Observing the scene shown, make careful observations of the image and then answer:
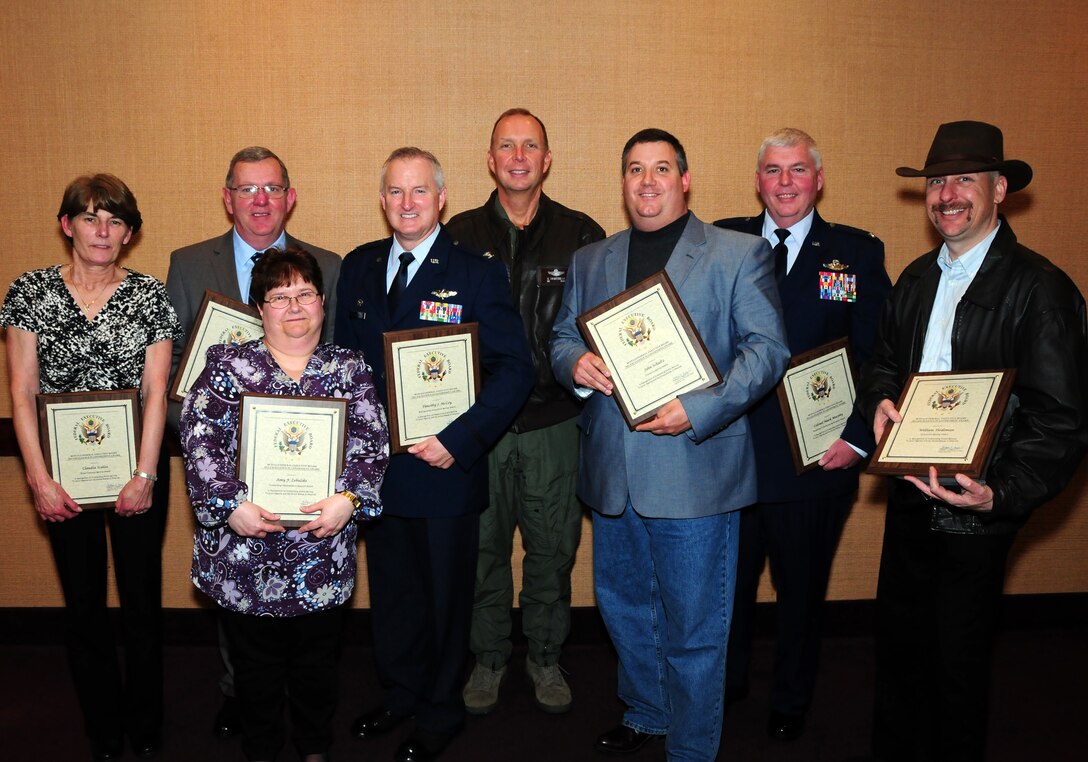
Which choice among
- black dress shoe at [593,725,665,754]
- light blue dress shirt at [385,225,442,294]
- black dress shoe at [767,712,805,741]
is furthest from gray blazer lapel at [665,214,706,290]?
black dress shoe at [767,712,805,741]

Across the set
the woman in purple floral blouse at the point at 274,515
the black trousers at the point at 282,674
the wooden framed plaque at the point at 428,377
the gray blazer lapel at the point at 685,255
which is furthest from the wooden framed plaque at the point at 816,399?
the black trousers at the point at 282,674

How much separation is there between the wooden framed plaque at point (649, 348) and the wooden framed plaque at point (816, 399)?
54cm

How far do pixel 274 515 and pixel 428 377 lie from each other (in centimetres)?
66

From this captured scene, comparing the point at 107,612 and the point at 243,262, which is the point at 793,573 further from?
the point at 107,612

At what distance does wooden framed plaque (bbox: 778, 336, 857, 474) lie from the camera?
9.92 feet

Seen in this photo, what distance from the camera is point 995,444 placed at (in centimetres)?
236

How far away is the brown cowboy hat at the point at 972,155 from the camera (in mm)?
2529

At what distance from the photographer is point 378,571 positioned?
3.15 meters

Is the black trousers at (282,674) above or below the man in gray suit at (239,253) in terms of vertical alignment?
below

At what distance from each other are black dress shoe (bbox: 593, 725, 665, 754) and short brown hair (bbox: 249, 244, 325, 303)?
1873mm

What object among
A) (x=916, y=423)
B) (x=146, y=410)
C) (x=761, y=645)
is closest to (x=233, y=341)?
(x=146, y=410)

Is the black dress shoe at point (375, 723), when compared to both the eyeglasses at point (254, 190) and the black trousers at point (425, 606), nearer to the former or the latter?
the black trousers at point (425, 606)

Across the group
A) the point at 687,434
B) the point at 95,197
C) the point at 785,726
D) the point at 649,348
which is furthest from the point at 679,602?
the point at 95,197

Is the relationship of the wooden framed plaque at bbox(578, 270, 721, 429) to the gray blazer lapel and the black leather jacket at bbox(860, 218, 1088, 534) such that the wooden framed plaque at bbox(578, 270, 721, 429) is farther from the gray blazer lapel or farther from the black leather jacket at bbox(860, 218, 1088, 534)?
the black leather jacket at bbox(860, 218, 1088, 534)
